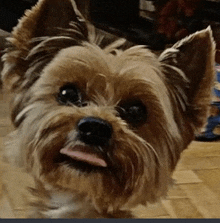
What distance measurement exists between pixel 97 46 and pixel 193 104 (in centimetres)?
15

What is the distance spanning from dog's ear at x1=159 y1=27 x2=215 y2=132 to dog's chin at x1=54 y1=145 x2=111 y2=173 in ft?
0.47

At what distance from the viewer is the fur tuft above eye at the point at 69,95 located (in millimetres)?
590

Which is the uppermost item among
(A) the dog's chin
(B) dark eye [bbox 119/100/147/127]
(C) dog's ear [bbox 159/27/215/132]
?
(C) dog's ear [bbox 159/27/215/132]

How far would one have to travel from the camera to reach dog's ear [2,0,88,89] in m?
0.60

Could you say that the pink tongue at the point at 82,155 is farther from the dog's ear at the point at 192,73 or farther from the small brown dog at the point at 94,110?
the dog's ear at the point at 192,73

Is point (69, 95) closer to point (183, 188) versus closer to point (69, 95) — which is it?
point (69, 95)

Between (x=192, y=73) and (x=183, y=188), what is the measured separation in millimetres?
205

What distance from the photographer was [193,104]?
65 centimetres

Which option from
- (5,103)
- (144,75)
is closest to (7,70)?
(5,103)

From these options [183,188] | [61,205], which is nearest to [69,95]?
[61,205]

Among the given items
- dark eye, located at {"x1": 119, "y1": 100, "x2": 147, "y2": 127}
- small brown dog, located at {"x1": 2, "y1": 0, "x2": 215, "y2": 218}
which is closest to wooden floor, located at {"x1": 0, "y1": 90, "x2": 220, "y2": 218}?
small brown dog, located at {"x1": 2, "y1": 0, "x2": 215, "y2": 218}

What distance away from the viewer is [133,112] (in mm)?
606

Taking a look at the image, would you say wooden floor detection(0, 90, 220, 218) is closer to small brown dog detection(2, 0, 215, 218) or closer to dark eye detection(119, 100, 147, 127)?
small brown dog detection(2, 0, 215, 218)

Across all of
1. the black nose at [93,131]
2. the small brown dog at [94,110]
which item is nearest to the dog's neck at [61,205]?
the small brown dog at [94,110]
